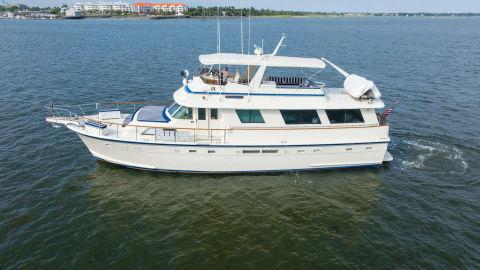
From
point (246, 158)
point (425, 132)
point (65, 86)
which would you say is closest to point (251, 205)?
point (246, 158)

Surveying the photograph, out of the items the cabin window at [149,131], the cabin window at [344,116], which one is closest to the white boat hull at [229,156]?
the cabin window at [149,131]

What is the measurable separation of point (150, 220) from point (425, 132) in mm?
16456

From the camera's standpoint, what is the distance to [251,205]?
14359 mm

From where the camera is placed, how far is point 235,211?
14.0 metres

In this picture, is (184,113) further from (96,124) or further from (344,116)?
(344,116)

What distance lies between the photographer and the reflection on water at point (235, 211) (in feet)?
39.3

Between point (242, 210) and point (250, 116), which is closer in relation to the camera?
point (242, 210)

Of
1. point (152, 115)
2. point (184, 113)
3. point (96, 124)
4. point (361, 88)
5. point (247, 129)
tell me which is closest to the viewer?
point (247, 129)

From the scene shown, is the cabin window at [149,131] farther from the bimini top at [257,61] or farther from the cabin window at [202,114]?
the bimini top at [257,61]

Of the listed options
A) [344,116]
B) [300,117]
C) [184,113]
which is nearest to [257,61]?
[300,117]

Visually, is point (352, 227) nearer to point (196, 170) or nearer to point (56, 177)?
point (196, 170)

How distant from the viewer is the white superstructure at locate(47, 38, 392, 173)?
1545cm

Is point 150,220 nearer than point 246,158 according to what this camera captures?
Yes

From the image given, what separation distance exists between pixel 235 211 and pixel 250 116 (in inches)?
164
